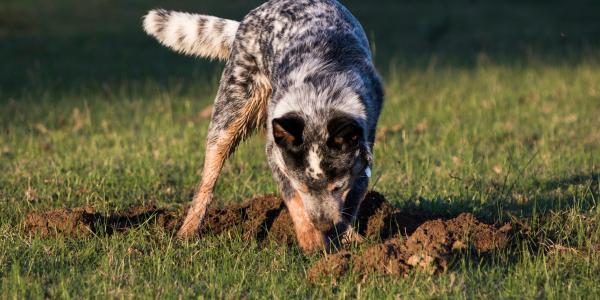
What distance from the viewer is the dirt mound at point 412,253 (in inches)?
203

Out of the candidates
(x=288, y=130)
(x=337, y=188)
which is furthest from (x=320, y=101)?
(x=337, y=188)

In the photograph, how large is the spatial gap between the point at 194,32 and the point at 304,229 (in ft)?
7.00

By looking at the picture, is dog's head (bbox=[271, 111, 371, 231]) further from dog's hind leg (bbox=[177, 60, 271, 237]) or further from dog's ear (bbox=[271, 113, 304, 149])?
dog's hind leg (bbox=[177, 60, 271, 237])

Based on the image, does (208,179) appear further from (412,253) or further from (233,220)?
(412,253)

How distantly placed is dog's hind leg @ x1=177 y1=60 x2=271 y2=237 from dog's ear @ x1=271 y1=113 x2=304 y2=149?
39.1 inches

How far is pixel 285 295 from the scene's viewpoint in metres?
4.96

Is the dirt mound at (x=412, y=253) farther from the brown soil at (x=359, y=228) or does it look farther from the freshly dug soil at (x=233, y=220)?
the freshly dug soil at (x=233, y=220)

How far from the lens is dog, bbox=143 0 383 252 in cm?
553

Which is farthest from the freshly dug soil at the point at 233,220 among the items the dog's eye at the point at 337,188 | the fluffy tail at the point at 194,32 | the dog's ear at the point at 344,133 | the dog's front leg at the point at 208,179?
the fluffy tail at the point at 194,32

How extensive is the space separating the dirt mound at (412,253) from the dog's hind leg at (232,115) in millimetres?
1548

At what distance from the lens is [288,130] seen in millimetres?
5410

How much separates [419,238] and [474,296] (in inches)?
25.7

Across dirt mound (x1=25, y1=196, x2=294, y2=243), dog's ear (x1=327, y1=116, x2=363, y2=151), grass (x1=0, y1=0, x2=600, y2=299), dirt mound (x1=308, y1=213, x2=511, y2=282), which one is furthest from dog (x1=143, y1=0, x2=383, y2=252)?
dirt mound (x1=308, y1=213, x2=511, y2=282)

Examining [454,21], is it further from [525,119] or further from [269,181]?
[269,181]
